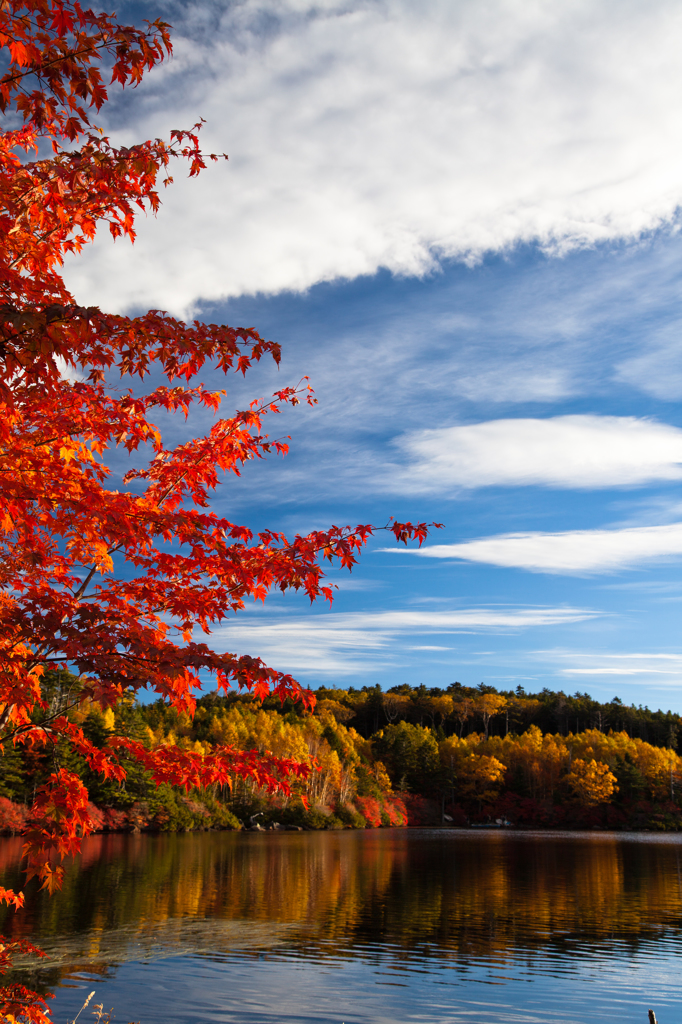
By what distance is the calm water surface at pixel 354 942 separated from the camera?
12047 millimetres

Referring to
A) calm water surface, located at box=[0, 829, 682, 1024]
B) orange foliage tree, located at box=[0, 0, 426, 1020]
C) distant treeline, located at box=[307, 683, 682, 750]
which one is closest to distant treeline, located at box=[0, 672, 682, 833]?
distant treeline, located at box=[307, 683, 682, 750]

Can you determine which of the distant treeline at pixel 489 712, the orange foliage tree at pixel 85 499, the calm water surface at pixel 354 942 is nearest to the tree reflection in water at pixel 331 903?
the calm water surface at pixel 354 942

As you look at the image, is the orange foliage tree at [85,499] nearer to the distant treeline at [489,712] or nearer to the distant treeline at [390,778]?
the distant treeline at [390,778]

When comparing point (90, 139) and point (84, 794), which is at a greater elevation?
point (90, 139)

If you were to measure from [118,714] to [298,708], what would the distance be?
47202 millimetres

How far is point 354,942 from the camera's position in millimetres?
16547

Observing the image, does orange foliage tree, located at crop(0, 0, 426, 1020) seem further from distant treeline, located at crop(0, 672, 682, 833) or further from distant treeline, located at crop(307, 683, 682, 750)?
distant treeline, located at crop(307, 683, 682, 750)

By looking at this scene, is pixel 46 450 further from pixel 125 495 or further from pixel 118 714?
pixel 118 714

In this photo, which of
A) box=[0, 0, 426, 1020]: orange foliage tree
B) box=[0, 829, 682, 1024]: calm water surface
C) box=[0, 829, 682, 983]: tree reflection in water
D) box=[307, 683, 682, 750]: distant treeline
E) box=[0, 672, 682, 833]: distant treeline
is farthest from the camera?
box=[307, 683, 682, 750]: distant treeline

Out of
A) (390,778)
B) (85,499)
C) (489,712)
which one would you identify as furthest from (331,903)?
(489,712)

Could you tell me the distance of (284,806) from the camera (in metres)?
62.5

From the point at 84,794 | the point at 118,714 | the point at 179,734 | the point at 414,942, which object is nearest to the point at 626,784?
the point at 179,734

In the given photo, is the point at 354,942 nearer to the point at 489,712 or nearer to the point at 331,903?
the point at 331,903

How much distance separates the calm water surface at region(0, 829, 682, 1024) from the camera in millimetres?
12047
